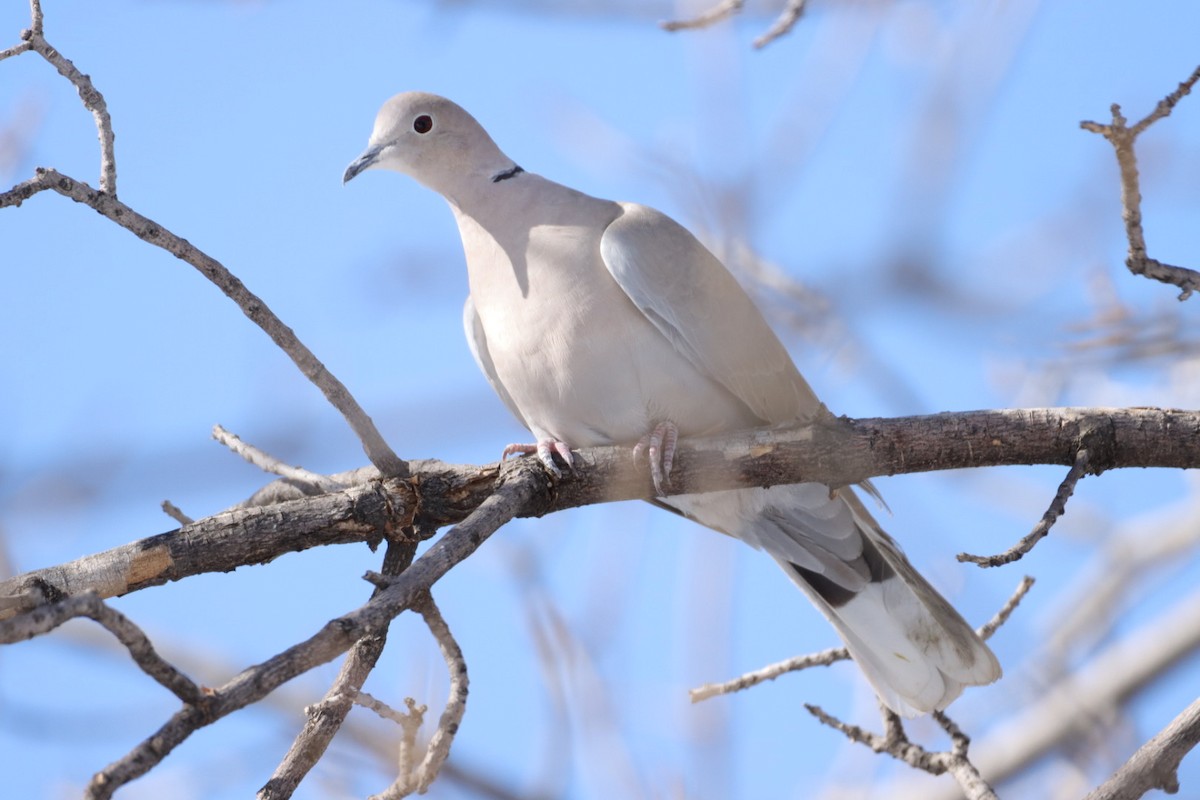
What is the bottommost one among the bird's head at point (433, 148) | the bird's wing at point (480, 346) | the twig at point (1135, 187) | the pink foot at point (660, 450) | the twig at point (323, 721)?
the twig at point (323, 721)

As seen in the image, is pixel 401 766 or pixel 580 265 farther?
pixel 580 265

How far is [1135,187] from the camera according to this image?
240cm

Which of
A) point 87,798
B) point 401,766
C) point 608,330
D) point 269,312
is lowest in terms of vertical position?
point 87,798

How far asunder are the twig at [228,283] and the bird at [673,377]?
27.5 inches

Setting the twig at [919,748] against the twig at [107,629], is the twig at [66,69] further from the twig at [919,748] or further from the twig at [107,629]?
the twig at [919,748]

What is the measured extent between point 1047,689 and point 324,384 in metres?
1.89

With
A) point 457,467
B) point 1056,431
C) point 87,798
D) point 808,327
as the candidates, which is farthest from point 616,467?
point 87,798

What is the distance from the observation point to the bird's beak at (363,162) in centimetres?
396

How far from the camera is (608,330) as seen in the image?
137 inches

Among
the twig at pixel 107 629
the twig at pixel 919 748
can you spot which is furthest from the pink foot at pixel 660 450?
the twig at pixel 107 629

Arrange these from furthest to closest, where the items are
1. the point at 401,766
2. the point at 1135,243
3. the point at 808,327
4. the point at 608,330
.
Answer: the point at 608,330 → the point at 1135,243 → the point at 401,766 → the point at 808,327

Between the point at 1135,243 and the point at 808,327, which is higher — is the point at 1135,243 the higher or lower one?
the higher one

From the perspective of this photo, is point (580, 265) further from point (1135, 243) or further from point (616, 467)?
point (1135, 243)

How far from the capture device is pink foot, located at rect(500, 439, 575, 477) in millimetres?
2881
